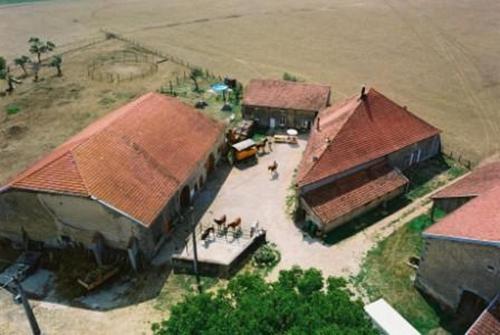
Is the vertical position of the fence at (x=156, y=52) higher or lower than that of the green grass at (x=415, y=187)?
higher

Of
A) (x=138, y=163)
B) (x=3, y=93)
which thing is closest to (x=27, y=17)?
(x=3, y=93)

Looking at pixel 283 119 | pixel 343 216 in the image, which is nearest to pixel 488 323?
pixel 343 216

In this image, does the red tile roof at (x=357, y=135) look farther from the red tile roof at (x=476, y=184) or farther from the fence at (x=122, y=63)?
the fence at (x=122, y=63)

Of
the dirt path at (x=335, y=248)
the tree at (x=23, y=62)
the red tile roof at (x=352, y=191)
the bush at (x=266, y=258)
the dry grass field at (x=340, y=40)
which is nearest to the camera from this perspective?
the dirt path at (x=335, y=248)

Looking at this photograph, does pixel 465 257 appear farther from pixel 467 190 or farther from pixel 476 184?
pixel 476 184

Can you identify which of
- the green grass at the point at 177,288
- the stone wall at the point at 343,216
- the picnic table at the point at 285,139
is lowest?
the green grass at the point at 177,288

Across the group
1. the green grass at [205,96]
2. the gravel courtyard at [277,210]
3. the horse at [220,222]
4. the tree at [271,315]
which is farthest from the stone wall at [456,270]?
the green grass at [205,96]
